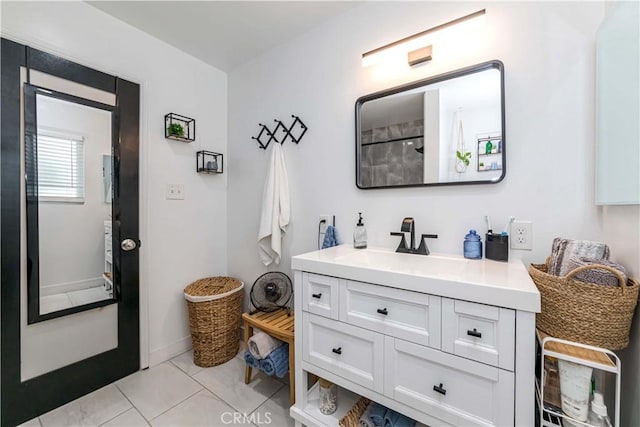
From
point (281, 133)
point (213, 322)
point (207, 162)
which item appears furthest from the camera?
point (207, 162)

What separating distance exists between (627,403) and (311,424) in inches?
47.4

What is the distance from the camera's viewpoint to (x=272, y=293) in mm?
1772

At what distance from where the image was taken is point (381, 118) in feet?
5.06

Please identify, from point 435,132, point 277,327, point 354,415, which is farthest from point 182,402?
point 435,132

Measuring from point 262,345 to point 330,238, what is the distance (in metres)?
→ 0.75

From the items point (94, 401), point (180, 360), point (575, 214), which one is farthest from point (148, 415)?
point (575, 214)

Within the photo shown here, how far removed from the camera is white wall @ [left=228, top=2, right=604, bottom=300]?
1084 millimetres

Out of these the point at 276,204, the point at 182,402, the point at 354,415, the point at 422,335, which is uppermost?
the point at 276,204

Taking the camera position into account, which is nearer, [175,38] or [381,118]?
[381,118]

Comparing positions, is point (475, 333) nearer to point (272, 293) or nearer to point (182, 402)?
point (272, 293)

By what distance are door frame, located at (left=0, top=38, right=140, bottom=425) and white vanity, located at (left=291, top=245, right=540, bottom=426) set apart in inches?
50.9

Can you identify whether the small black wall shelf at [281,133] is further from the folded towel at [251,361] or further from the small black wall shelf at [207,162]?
the folded towel at [251,361]

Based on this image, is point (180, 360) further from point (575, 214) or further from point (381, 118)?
point (575, 214)

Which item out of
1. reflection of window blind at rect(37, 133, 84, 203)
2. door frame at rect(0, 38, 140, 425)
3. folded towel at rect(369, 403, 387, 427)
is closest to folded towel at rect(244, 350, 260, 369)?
folded towel at rect(369, 403, 387, 427)
